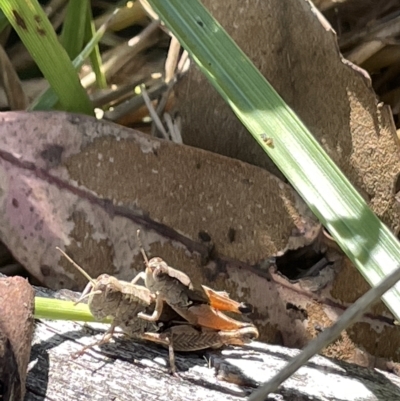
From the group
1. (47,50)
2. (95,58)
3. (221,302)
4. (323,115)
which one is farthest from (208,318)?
(95,58)

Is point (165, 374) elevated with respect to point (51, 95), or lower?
lower

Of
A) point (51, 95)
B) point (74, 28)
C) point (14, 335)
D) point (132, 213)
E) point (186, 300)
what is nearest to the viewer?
point (14, 335)

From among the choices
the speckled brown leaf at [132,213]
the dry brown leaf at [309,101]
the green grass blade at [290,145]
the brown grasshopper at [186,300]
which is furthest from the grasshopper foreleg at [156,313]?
the dry brown leaf at [309,101]

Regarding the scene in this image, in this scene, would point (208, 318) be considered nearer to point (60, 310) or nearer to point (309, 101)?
point (60, 310)

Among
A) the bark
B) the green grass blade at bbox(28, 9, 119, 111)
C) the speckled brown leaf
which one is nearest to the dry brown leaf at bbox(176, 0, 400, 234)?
the speckled brown leaf

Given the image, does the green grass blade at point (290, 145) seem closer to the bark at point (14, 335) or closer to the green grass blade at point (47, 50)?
the green grass blade at point (47, 50)

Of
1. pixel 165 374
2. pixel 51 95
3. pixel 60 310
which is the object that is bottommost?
pixel 165 374
